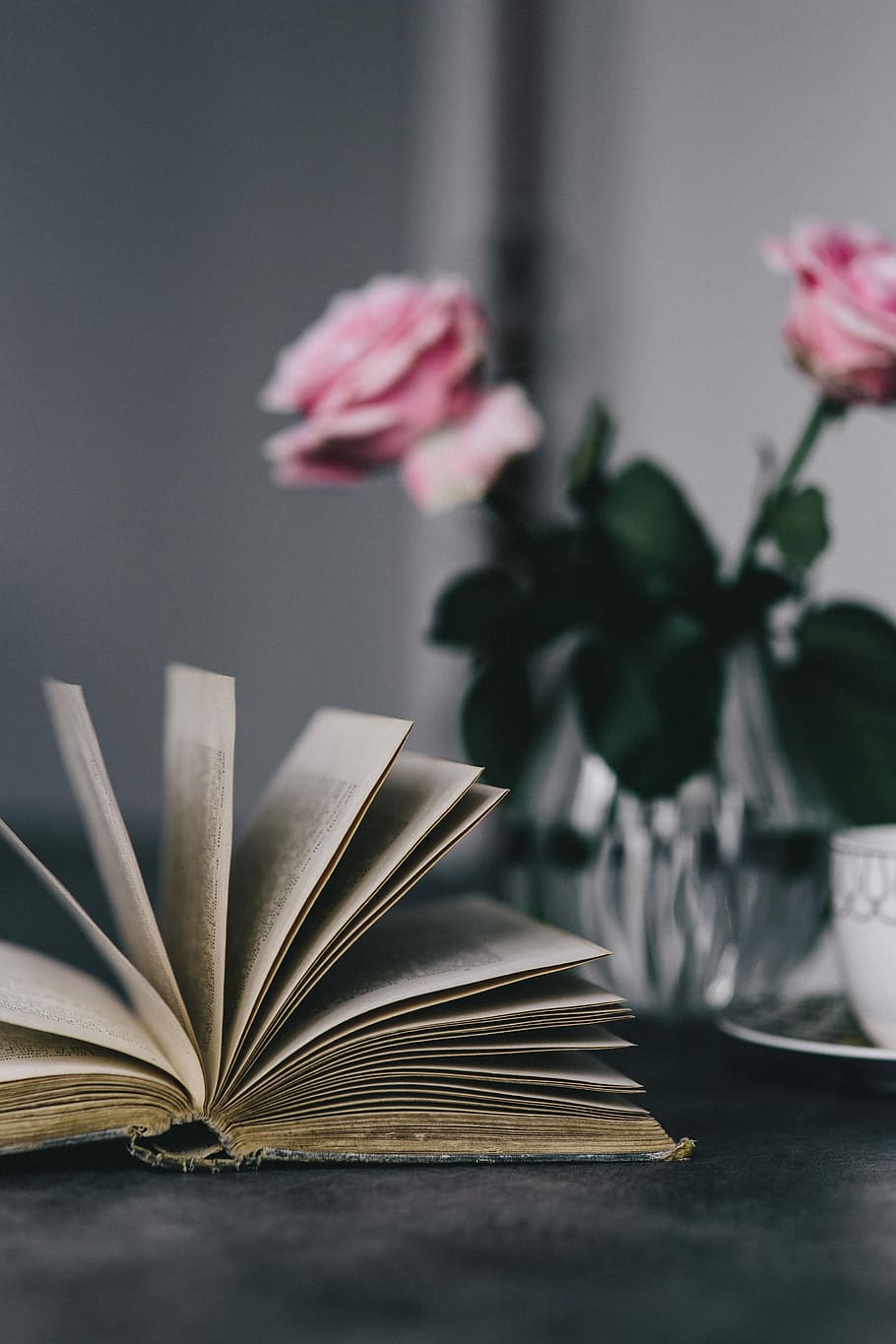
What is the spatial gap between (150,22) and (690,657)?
7.14 feet

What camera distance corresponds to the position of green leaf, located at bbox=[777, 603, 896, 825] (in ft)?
2.38

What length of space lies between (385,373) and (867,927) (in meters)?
0.39

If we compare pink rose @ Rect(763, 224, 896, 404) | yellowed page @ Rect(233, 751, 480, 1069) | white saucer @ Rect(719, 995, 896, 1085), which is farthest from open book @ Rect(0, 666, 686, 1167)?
pink rose @ Rect(763, 224, 896, 404)

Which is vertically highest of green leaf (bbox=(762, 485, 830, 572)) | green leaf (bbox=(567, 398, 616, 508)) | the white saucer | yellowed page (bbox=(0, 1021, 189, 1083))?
green leaf (bbox=(567, 398, 616, 508))

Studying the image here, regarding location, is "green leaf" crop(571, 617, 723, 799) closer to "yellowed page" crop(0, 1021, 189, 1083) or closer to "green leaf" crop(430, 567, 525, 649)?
"green leaf" crop(430, 567, 525, 649)

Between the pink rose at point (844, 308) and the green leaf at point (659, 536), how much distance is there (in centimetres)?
11

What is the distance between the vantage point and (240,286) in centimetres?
250

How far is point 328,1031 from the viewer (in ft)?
1.69

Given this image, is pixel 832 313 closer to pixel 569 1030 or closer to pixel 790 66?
pixel 569 1030

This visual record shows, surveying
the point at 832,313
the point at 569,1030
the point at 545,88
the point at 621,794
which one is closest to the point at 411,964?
the point at 569,1030

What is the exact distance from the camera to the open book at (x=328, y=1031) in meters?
0.50

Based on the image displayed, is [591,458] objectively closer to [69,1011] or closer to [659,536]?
[659,536]

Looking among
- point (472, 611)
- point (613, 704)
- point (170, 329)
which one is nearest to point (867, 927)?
point (613, 704)

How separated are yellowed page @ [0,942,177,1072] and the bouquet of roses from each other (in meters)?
0.26
